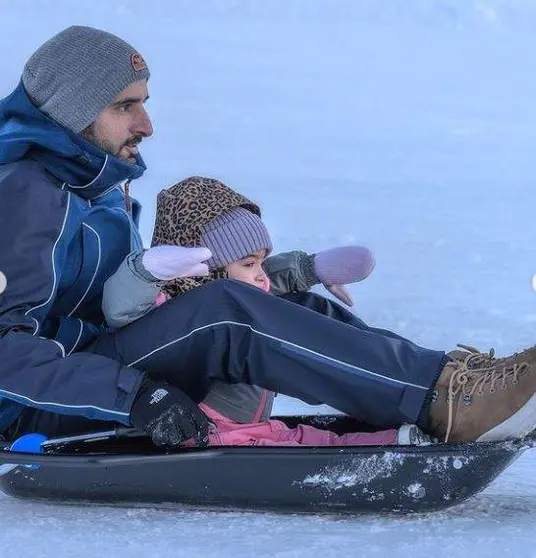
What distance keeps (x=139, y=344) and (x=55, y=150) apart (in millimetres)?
454

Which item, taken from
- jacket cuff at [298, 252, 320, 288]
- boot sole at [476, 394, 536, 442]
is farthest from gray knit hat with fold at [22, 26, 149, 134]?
boot sole at [476, 394, 536, 442]

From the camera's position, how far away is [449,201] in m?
7.37

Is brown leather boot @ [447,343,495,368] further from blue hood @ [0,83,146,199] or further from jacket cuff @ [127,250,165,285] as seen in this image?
blue hood @ [0,83,146,199]

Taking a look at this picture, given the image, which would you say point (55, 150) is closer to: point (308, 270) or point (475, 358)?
point (308, 270)

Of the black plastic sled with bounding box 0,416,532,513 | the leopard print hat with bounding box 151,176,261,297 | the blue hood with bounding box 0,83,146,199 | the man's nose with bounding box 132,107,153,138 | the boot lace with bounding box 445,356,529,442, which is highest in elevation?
the man's nose with bounding box 132,107,153,138

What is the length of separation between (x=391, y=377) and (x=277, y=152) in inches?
264

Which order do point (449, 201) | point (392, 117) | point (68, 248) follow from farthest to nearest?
point (392, 117)
point (449, 201)
point (68, 248)

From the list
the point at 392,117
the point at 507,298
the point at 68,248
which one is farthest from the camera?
the point at 392,117

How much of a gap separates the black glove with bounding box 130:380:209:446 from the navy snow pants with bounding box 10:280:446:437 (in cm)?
13

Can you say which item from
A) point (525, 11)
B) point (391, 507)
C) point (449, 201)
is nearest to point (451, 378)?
point (391, 507)

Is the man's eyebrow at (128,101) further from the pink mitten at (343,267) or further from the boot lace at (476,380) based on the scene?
the boot lace at (476,380)

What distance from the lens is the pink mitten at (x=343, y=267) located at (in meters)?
2.71

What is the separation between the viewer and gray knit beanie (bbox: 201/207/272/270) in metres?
2.53

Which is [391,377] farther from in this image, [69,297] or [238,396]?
[69,297]
